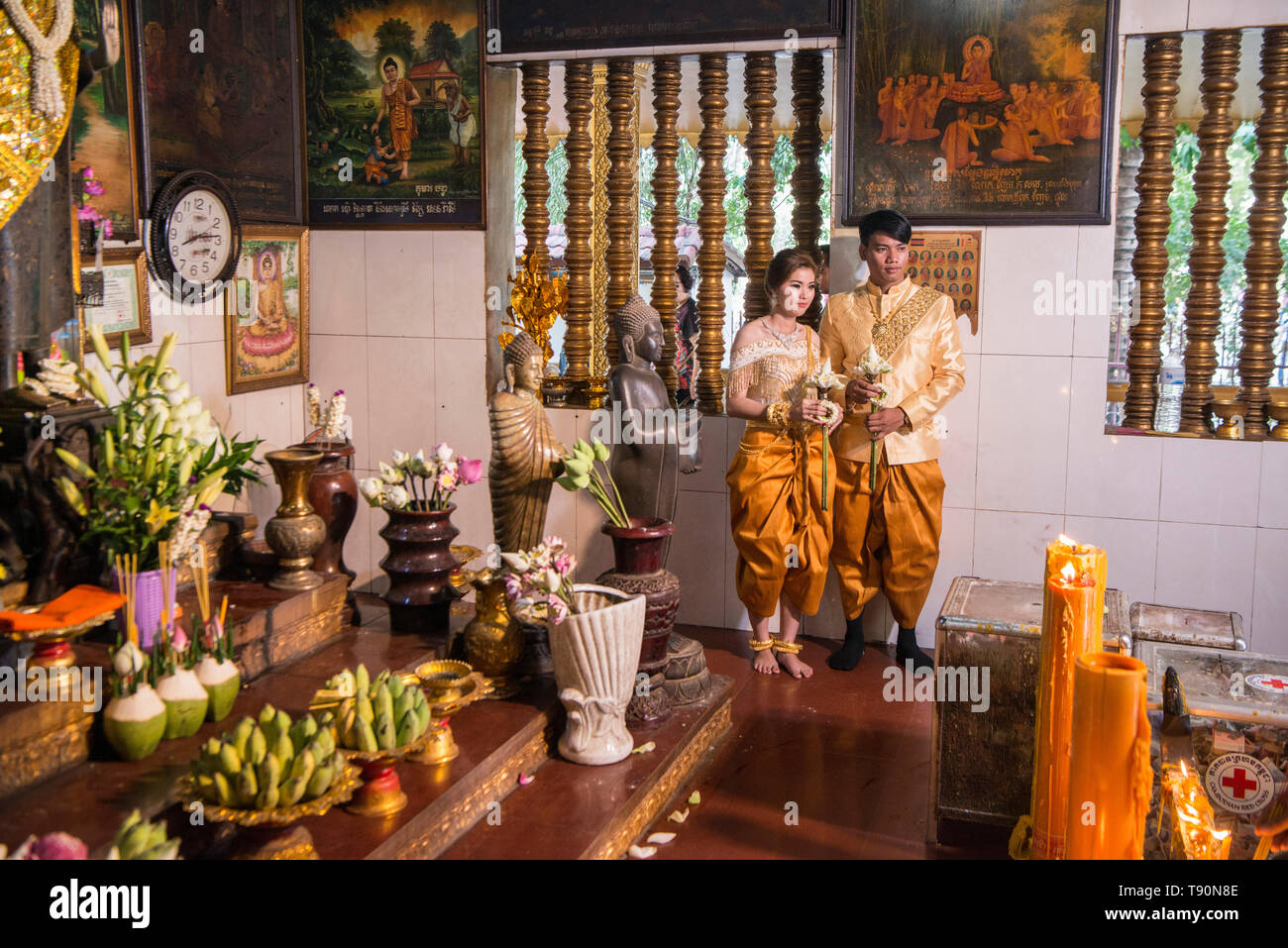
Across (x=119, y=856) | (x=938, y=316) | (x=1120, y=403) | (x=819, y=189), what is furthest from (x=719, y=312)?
(x=119, y=856)

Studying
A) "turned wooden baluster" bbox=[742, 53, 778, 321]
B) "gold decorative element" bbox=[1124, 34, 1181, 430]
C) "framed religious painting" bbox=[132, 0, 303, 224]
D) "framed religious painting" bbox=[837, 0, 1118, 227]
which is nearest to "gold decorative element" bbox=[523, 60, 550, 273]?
"turned wooden baluster" bbox=[742, 53, 778, 321]

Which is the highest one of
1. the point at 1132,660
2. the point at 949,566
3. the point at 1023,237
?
the point at 1023,237

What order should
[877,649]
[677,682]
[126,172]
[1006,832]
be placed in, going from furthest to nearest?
[877,649] < [126,172] < [677,682] < [1006,832]

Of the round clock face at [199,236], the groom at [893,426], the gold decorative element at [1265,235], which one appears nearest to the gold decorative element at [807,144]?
the groom at [893,426]

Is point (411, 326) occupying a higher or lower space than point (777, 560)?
higher

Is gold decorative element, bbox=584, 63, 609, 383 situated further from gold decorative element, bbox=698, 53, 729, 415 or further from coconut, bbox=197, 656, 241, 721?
coconut, bbox=197, 656, 241, 721

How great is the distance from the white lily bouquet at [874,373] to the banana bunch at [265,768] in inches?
128

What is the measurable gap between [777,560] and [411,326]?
9.37ft

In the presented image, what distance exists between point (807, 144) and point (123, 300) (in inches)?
143

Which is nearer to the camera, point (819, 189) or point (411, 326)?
point (819, 189)

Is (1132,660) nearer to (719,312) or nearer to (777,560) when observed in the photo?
(777,560)

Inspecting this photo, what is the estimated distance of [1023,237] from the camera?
241 inches

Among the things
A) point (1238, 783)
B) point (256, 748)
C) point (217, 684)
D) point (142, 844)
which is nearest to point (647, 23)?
point (217, 684)

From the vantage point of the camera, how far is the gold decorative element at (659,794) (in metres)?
3.99
